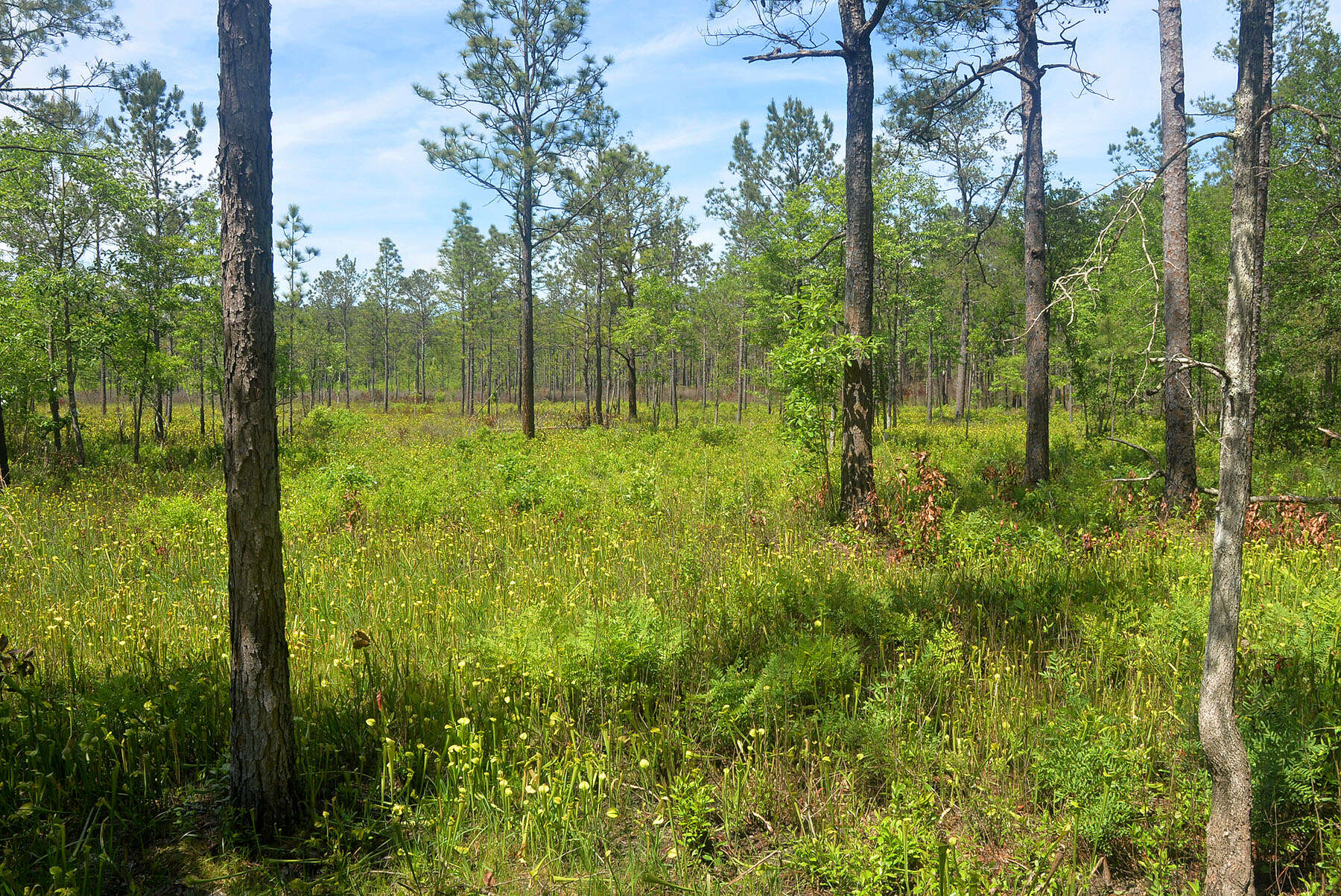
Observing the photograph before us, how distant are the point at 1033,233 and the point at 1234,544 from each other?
30.1 ft

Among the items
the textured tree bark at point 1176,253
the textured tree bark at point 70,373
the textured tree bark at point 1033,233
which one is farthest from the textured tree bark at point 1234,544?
the textured tree bark at point 70,373

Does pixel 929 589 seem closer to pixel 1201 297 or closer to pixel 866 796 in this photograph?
pixel 866 796

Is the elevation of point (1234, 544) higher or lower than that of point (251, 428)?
lower

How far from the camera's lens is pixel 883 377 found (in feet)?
62.4

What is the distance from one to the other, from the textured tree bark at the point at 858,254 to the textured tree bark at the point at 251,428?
6183 millimetres

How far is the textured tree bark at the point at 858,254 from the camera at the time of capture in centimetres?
778

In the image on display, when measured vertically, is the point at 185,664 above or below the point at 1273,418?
below

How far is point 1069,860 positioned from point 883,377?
57.1 ft

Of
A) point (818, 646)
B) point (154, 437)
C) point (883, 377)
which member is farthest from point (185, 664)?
point (154, 437)

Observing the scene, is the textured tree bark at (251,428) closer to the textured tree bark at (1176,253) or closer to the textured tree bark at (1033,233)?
the textured tree bark at (1176,253)

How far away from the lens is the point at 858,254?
7.89 meters

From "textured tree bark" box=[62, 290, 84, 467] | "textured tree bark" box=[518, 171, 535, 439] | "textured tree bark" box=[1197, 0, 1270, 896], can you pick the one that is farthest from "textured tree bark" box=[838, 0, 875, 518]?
"textured tree bark" box=[62, 290, 84, 467]

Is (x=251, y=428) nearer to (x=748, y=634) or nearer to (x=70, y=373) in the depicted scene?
(x=748, y=634)

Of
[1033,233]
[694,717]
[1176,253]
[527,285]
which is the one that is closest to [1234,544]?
[694,717]
